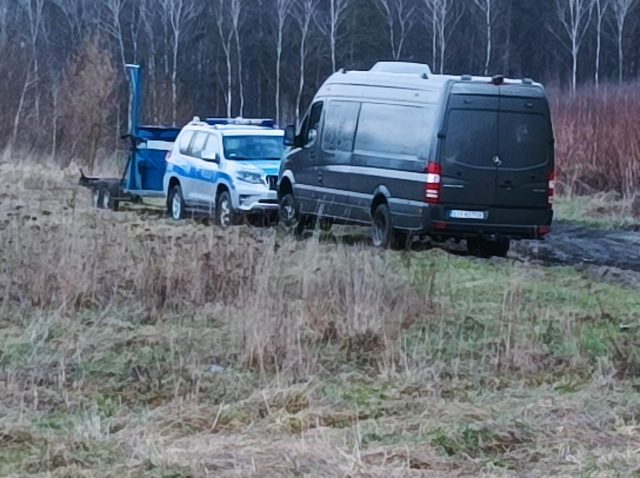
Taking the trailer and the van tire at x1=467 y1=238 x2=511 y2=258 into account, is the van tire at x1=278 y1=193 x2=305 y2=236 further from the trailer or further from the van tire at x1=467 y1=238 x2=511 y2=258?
the trailer

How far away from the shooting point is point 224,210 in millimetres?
20438

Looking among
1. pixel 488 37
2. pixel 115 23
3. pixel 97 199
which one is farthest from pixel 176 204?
pixel 115 23

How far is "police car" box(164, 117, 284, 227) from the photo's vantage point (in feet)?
66.1

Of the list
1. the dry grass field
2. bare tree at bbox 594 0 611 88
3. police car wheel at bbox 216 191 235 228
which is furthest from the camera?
bare tree at bbox 594 0 611 88

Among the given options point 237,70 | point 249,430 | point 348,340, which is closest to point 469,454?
point 249,430

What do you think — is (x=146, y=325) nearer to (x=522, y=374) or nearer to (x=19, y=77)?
(x=522, y=374)

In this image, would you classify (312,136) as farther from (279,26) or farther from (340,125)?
(279,26)

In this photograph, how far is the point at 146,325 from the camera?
32.8ft

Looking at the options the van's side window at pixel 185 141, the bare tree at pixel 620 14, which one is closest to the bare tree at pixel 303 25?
the bare tree at pixel 620 14

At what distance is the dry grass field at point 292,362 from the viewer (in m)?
6.51

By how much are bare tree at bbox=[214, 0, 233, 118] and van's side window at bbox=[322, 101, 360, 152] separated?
39871 mm

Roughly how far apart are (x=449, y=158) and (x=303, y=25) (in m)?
45.6

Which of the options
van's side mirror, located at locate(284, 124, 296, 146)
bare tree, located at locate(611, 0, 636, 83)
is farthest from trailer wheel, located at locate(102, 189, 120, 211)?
bare tree, located at locate(611, 0, 636, 83)

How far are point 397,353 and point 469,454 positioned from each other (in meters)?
2.39
